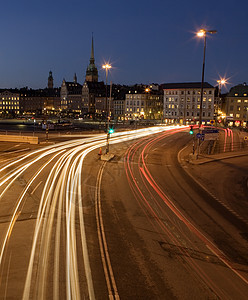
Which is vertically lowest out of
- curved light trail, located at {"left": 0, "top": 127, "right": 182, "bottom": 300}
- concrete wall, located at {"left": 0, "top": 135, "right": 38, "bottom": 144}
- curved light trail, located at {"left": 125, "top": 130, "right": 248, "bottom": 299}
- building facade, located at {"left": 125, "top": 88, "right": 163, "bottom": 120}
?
curved light trail, located at {"left": 125, "top": 130, "right": 248, "bottom": 299}

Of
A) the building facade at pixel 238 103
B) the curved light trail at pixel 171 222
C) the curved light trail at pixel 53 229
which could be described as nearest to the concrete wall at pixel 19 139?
the curved light trail at pixel 53 229

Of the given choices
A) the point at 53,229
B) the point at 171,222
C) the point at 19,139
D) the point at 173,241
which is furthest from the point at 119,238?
the point at 19,139

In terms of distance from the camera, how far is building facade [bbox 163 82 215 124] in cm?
11544

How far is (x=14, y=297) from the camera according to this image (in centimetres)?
790

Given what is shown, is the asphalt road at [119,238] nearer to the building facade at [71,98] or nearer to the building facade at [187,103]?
the building facade at [187,103]

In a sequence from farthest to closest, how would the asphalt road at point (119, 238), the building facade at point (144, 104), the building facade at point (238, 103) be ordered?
the building facade at point (144, 104) < the building facade at point (238, 103) < the asphalt road at point (119, 238)

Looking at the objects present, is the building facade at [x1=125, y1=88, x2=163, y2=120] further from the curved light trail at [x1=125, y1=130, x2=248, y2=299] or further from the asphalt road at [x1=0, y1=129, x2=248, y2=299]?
the asphalt road at [x1=0, y1=129, x2=248, y2=299]

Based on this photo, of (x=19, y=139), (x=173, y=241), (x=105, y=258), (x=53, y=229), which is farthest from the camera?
(x=19, y=139)

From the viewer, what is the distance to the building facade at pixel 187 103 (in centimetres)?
11544

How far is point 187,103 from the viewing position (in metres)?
119

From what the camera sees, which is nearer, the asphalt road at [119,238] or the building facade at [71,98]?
the asphalt road at [119,238]

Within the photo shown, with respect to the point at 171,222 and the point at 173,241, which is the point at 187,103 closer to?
the point at 171,222

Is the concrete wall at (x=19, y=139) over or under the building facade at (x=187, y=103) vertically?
under

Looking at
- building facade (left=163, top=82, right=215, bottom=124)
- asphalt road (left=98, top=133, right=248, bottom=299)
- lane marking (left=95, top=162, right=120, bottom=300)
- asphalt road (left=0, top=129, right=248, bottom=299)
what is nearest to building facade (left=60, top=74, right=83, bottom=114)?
building facade (left=163, top=82, right=215, bottom=124)
